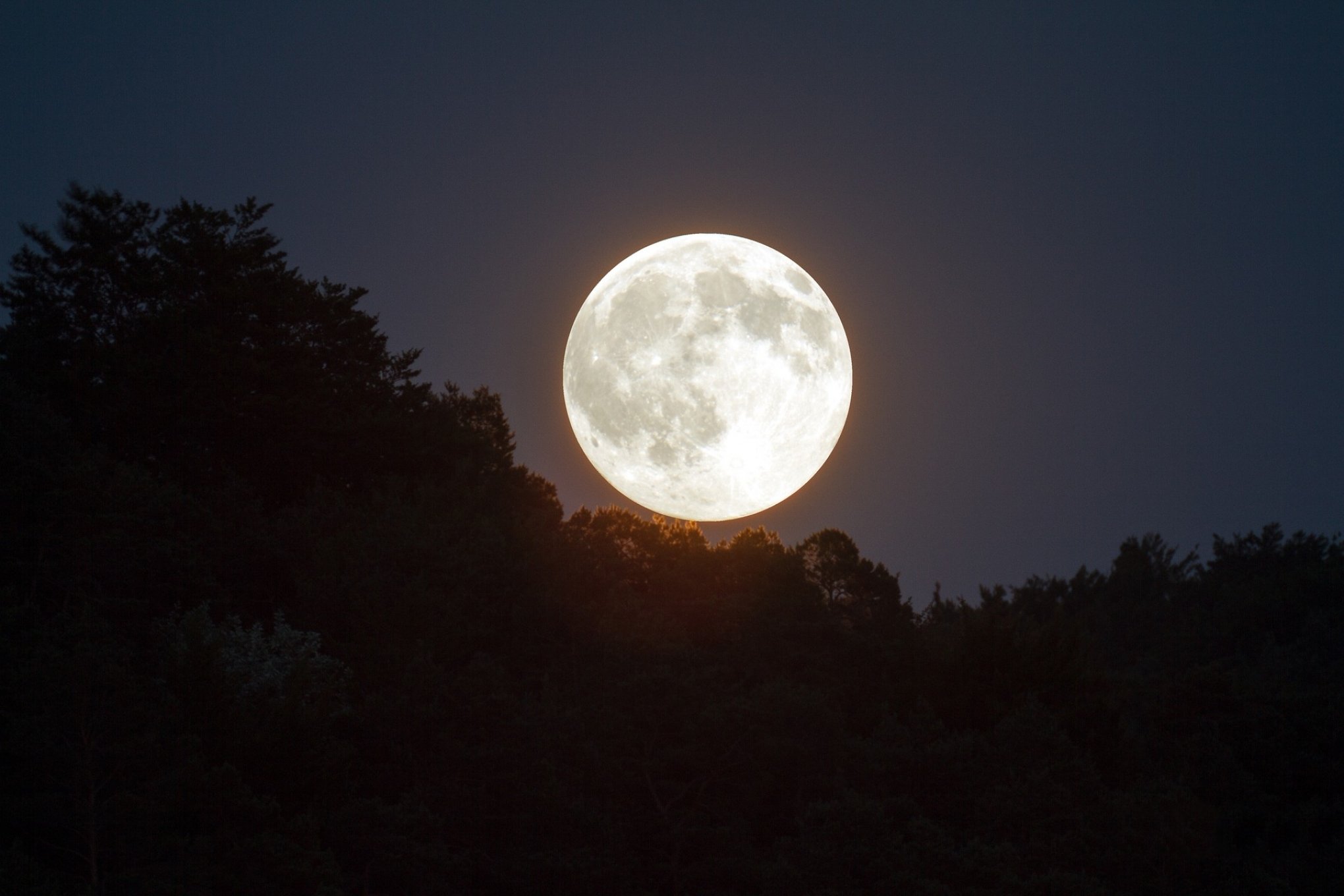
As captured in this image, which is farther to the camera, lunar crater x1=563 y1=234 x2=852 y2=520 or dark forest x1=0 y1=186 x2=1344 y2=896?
lunar crater x1=563 y1=234 x2=852 y2=520

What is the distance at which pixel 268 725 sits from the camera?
76.2ft

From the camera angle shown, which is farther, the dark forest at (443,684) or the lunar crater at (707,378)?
Result: the lunar crater at (707,378)

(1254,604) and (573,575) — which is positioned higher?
(1254,604)

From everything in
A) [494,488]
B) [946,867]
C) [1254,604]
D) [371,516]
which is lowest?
[946,867]

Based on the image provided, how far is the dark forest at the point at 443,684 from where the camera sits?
842 inches

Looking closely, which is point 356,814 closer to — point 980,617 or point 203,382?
point 203,382

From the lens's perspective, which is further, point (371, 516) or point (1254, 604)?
point (1254, 604)

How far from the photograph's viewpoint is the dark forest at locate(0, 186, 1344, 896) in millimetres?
21391

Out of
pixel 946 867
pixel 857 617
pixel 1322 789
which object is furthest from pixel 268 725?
pixel 1322 789

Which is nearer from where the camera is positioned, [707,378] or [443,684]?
[443,684]

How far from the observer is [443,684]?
95.2 ft

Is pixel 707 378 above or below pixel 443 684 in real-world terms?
above

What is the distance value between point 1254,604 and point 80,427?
5239 cm

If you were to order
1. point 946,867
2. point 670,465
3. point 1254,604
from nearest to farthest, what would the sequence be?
point 946,867 → point 670,465 → point 1254,604
